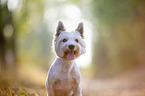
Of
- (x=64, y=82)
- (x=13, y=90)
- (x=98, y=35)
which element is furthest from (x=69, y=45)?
(x=98, y=35)

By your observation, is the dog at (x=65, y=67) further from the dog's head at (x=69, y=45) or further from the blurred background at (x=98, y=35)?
the blurred background at (x=98, y=35)

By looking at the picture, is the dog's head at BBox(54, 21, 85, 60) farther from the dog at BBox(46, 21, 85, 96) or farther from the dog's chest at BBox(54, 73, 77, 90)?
the dog's chest at BBox(54, 73, 77, 90)

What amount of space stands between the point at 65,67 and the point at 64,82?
0.33 meters

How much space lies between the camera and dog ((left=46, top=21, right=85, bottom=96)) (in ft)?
18.1

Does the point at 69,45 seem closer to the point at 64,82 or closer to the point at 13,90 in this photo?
the point at 64,82

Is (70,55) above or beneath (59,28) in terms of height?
beneath

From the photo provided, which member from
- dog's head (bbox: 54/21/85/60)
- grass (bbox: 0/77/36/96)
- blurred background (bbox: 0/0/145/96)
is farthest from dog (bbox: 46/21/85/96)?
blurred background (bbox: 0/0/145/96)

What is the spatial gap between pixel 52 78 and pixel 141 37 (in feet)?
63.0

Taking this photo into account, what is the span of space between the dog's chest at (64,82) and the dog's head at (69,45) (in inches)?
18.7

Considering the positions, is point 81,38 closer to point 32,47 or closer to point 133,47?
point 133,47

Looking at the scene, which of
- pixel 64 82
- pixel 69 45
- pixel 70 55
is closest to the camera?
pixel 69 45

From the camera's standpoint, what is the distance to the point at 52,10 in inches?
1134

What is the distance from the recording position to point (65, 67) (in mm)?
5848

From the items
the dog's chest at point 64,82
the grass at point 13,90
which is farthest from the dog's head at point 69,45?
the grass at point 13,90
